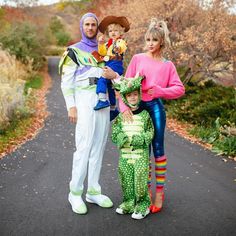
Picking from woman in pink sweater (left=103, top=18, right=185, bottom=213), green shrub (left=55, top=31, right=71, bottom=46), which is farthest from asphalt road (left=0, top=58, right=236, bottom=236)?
green shrub (left=55, top=31, right=71, bottom=46)

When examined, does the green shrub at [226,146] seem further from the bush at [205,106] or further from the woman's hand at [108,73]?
the woman's hand at [108,73]

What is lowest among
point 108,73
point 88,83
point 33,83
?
point 33,83

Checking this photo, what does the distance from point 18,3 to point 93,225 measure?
120ft

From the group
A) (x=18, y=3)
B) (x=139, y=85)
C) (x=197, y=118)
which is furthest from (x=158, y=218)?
(x=18, y=3)

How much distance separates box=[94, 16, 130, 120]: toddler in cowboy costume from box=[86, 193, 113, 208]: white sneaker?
1107 millimetres

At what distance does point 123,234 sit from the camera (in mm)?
4078

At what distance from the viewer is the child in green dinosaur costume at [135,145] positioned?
4359 mm

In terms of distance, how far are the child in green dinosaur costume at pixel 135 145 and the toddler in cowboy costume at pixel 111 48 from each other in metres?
0.21

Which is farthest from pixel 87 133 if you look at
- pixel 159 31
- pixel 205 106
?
pixel 205 106

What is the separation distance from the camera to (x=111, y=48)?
4.48 m

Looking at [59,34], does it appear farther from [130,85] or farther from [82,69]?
[130,85]

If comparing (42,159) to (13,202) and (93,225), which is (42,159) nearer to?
(13,202)

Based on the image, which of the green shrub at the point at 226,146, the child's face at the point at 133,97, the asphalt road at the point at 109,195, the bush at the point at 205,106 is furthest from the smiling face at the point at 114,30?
the bush at the point at 205,106

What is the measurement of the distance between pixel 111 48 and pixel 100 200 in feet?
5.82
